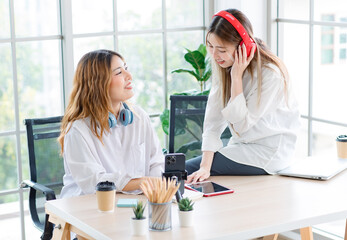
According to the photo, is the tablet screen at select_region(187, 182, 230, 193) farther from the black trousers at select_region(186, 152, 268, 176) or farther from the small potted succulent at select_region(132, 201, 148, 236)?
the small potted succulent at select_region(132, 201, 148, 236)

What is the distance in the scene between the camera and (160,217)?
7.25ft

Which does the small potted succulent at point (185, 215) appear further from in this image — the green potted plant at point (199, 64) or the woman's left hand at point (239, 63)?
the green potted plant at point (199, 64)

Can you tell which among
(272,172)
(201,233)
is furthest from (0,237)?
(201,233)

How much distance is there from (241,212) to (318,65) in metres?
1.71

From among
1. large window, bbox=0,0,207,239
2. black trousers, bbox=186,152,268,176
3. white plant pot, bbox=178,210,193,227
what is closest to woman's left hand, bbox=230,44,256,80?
black trousers, bbox=186,152,268,176

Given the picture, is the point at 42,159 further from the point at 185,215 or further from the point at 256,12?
the point at 256,12

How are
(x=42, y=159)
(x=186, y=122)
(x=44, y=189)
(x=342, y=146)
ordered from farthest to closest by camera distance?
(x=186, y=122)
(x=42, y=159)
(x=342, y=146)
(x=44, y=189)

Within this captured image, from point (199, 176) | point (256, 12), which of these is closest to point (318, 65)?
point (256, 12)

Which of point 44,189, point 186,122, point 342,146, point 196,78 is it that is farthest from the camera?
point 196,78

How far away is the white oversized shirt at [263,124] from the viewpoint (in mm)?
2934

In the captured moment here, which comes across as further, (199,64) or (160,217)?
(199,64)

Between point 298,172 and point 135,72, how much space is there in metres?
1.66

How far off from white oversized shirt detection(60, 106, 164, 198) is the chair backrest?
458 mm

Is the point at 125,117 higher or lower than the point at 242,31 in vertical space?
lower
